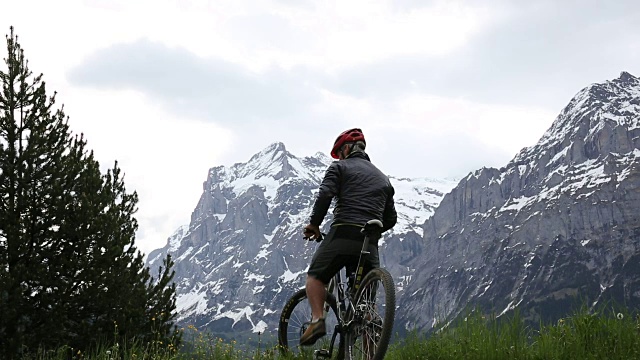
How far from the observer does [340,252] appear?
727cm

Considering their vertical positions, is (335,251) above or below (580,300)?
above

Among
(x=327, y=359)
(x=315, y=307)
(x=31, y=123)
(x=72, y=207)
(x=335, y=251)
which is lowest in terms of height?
(x=327, y=359)

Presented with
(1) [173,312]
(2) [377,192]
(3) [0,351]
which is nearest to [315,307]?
(2) [377,192]

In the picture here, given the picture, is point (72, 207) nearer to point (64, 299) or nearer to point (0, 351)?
point (64, 299)

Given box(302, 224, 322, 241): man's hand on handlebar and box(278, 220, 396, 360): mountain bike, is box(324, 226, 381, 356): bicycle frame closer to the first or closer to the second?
box(278, 220, 396, 360): mountain bike

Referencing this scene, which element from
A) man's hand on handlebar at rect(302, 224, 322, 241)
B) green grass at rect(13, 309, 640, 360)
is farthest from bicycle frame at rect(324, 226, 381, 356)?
green grass at rect(13, 309, 640, 360)

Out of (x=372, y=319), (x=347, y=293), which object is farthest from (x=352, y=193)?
(x=372, y=319)

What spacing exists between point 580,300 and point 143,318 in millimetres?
17433

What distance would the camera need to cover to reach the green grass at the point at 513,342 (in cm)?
668

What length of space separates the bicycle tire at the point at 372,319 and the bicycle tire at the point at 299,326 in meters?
0.42

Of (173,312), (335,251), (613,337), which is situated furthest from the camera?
(173,312)

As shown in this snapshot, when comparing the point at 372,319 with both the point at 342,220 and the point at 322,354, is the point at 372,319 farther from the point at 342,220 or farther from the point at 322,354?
the point at 342,220

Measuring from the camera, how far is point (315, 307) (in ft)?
24.4

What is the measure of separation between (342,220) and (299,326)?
5.98ft
